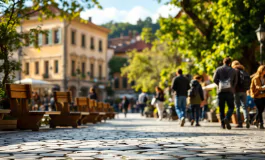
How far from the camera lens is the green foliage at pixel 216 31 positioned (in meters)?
18.2

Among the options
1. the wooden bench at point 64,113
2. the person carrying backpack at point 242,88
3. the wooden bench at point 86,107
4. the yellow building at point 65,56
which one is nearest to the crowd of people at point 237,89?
the person carrying backpack at point 242,88

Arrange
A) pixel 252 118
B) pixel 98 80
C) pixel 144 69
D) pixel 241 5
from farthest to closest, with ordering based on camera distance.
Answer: pixel 98 80, pixel 144 69, pixel 241 5, pixel 252 118

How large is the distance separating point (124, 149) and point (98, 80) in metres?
56.8

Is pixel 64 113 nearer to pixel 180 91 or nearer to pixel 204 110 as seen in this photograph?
pixel 180 91

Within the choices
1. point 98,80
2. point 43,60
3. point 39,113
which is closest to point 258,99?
point 39,113

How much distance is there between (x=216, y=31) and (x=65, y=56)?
36725 mm

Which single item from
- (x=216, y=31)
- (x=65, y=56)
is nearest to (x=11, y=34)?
(x=216, y=31)

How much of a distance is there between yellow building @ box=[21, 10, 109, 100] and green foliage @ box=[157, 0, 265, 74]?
107 feet

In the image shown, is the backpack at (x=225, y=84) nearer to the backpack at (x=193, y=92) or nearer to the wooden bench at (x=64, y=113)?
the backpack at (x=193, y=92)

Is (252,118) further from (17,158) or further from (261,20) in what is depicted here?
(17,158)

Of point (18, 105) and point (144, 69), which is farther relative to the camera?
point (144, 69)

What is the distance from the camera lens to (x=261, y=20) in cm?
1858

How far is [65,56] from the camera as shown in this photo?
55.0 metres

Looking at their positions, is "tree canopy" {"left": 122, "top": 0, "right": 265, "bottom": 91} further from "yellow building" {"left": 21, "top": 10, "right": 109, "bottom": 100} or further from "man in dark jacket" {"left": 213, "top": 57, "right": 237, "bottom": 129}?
"yellow building" {"left": 21, "top": 10, "right": 109, "bottom": 100}
